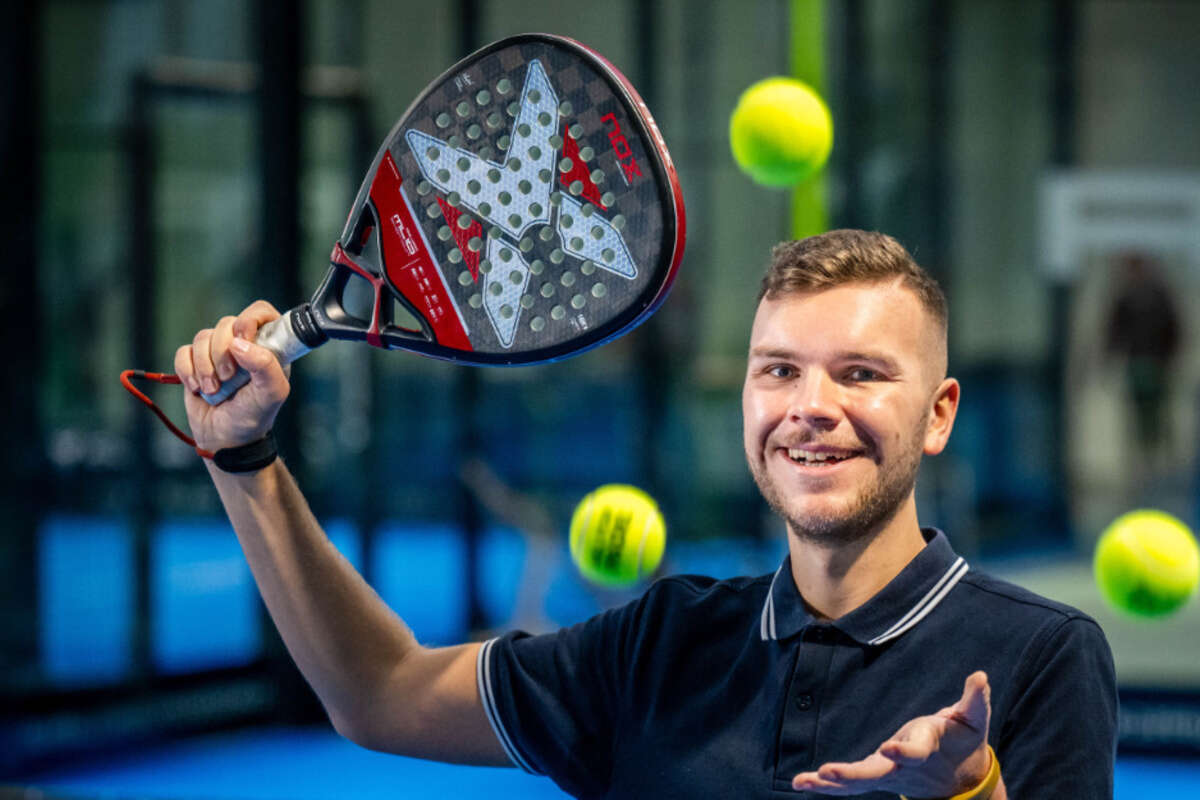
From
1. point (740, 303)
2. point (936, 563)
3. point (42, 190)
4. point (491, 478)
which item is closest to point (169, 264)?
point (42, 190)

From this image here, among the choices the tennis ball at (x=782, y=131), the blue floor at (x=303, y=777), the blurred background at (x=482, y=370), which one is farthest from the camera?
the blurred background at (x=482, y=370)

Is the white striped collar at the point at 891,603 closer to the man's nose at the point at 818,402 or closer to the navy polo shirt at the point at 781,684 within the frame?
the navy polo shirt at the point at 781,684

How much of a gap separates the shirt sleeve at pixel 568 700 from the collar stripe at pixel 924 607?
31cm

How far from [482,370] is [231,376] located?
12.0ft

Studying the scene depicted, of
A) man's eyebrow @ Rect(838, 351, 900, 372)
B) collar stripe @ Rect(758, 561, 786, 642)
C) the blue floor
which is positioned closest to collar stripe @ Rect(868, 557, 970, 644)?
collar stripe @ Rect(758, 561, 786, 642)

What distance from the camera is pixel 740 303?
5613mm

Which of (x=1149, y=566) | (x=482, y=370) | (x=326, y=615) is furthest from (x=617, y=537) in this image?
(x=482, y=370)

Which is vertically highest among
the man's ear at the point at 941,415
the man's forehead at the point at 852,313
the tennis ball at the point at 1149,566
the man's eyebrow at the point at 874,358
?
the man's forehead at the point at 852,313

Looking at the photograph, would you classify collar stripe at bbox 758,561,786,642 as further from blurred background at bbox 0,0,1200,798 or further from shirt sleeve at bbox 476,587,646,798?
blurred background at bbox 0,0,1200,798

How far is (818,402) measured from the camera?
1299 millimetres

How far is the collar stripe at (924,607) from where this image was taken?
1.30 metres

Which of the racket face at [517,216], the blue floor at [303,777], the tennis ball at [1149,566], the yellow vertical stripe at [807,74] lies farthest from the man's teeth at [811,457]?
the blue floor at [303,777]

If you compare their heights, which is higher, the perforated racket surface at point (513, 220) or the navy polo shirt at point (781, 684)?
the perforated racket surface at point (513, 220)

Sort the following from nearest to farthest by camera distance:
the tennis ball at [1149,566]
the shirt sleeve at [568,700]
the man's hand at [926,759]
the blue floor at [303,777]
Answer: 1. the man's hand at [926,759]
2. the shirt sleeve at [568,700]
3. the tennis ball at [1149,566]
4. the blue floor at [303,777]
